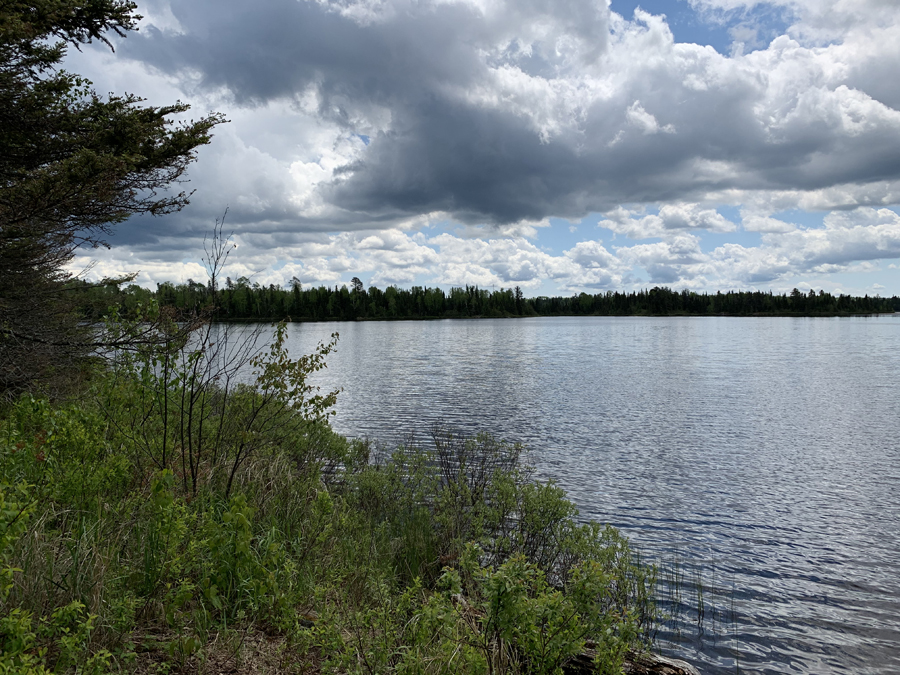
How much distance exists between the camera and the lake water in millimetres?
9008

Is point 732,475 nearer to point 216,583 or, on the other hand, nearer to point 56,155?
point 216,583

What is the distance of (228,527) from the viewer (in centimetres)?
610

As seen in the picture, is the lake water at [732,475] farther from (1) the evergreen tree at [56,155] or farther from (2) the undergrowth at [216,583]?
(1) the evergreen tree at [56,155]

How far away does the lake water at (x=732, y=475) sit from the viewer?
901cm

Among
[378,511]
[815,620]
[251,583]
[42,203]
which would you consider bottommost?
[815,620]

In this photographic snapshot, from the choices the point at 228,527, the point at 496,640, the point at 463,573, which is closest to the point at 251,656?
the point at 228,527

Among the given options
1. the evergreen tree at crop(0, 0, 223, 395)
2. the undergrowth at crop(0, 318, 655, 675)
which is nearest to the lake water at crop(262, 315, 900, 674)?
the undergrowth at crop(0, 318, 655, 675)

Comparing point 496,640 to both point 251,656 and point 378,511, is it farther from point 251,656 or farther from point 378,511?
point 378,511

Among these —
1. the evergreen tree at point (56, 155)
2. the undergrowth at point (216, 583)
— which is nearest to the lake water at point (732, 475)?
the undergrowth at point (216, 583)

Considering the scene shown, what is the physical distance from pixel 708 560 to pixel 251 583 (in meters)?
9.85

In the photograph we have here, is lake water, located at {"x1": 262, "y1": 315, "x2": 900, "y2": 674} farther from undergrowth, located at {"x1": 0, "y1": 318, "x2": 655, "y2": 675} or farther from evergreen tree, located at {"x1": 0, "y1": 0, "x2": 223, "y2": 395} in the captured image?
evergreen tree, located at {"x1": 0, "y1": 0, "x2": 223, "y2": 395}

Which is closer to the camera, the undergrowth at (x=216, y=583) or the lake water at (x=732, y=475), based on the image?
the undergrowth at (x=216, y=583)

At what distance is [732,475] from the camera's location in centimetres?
1717

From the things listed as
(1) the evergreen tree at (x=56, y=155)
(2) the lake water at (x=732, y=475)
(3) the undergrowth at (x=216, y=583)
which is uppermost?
(1) the evergreen tree at (x=56, y=155)
